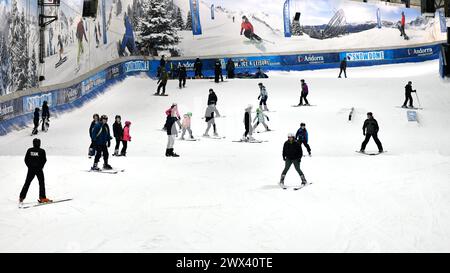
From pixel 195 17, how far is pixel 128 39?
14.7ft

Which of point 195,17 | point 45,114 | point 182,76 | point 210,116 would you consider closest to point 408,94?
point 210,116

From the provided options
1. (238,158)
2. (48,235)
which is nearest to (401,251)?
(48,235)

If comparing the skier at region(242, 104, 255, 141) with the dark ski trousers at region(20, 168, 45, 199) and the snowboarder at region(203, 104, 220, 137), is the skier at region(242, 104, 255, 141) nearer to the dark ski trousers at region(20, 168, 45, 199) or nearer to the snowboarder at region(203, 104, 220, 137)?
the snowboarder at region(203, 104, 220, 137)

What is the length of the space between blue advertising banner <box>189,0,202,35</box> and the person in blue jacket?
3.84 m

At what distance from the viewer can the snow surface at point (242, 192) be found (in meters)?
8.95

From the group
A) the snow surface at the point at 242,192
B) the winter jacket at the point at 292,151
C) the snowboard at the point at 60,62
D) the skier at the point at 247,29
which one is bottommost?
the snow surface at the point at 242,192

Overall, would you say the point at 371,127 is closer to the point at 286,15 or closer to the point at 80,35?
the point at 80,35

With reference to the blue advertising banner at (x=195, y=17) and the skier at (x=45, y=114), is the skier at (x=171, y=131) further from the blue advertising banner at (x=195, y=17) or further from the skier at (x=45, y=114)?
the blue advertising banner at (x=195, y=17)

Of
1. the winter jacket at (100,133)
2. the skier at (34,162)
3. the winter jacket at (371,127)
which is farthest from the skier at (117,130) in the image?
the winter jacket at (371,127)

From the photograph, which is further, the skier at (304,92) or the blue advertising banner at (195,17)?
the blue advertising banner at (195,17)

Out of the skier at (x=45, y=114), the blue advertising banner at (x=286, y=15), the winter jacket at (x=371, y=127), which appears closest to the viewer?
the winter jacket at (x=371, y=127)

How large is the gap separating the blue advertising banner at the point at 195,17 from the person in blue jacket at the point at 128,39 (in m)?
3.84

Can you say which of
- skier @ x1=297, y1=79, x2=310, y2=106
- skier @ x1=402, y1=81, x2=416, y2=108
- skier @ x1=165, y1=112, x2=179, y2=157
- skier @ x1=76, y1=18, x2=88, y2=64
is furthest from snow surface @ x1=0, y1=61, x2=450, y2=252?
skier @ x1=76, y1=18, x2=88, y2=64
